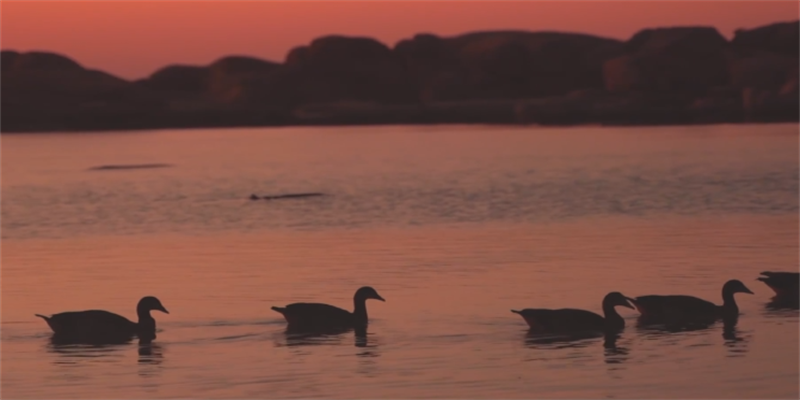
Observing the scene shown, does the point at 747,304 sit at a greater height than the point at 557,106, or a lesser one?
lesser

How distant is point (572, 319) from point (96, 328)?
18.2 ft

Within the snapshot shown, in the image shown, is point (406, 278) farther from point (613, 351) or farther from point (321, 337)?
point (613, 351)

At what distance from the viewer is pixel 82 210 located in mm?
43594

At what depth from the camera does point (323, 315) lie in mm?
19828

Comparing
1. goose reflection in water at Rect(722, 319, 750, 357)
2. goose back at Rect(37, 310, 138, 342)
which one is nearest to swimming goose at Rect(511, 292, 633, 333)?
goose reflection in water at Rect(722, 319, 750, 357)

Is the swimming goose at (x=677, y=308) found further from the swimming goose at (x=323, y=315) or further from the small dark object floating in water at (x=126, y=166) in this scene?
the small dark object floating in water at (x=126, y=166)

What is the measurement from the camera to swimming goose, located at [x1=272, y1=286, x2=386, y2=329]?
64.5 ft

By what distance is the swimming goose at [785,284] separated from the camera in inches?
849

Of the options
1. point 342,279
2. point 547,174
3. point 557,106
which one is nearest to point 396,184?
point 547,174

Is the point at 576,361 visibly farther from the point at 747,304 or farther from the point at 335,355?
the point at 747,304

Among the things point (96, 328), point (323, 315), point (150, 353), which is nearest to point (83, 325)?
point (96, 328)

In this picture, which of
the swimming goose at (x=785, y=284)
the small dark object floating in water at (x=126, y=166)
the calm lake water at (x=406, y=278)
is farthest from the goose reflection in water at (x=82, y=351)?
the small dark object floating in water at (x=126, y=166)

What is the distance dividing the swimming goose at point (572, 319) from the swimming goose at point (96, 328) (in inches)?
172

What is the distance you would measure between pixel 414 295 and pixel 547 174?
1487 inches
